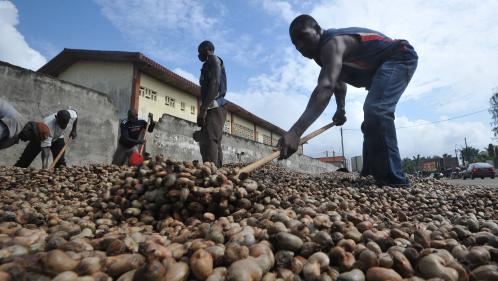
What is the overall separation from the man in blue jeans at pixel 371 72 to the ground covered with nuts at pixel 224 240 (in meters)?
0.90

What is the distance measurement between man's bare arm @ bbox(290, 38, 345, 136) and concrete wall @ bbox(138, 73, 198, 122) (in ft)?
37.6

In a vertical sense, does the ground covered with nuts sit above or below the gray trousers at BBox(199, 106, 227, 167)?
below

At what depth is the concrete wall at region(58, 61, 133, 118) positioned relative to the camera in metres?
13.1

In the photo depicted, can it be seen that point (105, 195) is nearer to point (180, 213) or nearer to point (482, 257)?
point (180, 213)

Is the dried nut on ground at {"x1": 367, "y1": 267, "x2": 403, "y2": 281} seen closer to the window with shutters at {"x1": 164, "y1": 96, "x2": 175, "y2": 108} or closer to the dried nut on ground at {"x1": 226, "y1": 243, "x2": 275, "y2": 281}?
the dried nut on ground at {"x1": 226, "y1": 243, "x2": 275, "y2": 281}

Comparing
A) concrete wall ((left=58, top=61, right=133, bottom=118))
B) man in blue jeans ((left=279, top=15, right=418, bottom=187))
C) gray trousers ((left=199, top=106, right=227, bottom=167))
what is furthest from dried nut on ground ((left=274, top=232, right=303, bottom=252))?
concrete wall ((left=58, top=61, right=133, bottom=118))

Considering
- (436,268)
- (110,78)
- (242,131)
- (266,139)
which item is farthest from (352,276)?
(266,139)

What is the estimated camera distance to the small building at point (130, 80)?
13133mm

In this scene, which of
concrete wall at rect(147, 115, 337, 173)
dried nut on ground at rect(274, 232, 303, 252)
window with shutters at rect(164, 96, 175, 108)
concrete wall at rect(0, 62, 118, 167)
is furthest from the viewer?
window with shutters at rect(164, 96, 175, 108)

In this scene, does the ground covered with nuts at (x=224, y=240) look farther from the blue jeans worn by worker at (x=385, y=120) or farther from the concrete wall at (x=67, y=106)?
the concrete wall at (x=67, y=106)

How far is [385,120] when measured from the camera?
10.6 feet

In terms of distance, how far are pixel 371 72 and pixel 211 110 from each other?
205 centimetres

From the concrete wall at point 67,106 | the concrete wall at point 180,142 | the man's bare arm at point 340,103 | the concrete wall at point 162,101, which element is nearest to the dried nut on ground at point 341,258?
the man's bare arm at point 340,103

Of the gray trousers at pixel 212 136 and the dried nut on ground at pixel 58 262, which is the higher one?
the gray trousers at pixel 212 136
